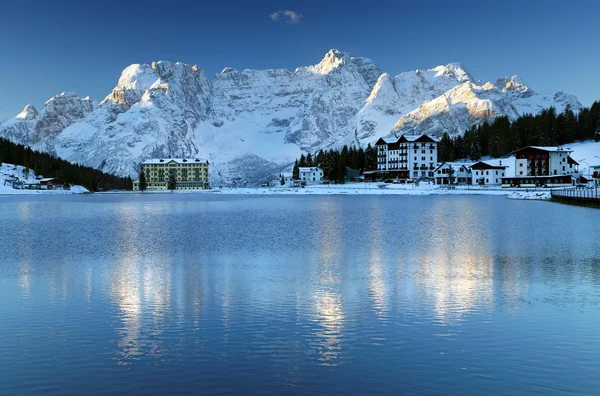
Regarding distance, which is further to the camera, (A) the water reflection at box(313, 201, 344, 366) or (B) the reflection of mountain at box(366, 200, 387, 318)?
(B) the reflection of mountain at box(366, 200, 387, 318)

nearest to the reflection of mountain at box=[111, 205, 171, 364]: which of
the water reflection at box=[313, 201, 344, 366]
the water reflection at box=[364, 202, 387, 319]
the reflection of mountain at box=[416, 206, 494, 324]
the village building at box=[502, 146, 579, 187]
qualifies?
the water reflection at box=[313, 201, 344, 366]

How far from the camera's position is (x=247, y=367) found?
16359 millimetres

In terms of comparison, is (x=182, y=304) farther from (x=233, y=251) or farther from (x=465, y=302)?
(x=233, y=251)

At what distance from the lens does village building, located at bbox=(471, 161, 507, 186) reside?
18912 centimetres

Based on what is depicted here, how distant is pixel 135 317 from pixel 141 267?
1408cm

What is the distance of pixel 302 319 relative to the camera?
2186cm

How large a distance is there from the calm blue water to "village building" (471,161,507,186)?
151 m

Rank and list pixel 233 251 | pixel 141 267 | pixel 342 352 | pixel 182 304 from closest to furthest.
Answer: pixel 342 352 < pixel 182 304 < pixel 141 267 < pixel 233 251

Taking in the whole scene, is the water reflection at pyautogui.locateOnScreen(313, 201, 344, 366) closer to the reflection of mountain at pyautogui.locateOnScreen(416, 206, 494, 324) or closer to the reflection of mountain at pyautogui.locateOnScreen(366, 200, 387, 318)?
the reflection of mountain at pyautogui.locateOnScreen(366, 200, 387, 318)

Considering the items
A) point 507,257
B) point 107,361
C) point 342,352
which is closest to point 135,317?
point 107,361

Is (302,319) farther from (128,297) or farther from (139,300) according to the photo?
(128,297)

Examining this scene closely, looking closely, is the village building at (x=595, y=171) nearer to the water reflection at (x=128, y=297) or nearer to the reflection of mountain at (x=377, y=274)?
the reflection of mountain at (x=377, y=274)

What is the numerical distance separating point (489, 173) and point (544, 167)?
19241 mm

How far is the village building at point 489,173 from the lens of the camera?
189125 mm
